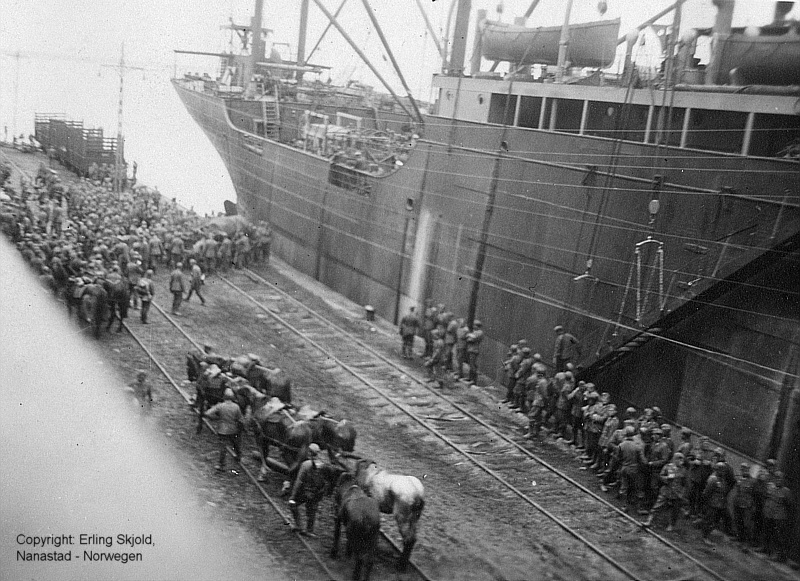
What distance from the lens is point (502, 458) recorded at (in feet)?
37.8

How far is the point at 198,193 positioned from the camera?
109ft

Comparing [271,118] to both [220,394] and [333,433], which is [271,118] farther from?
[333,433]

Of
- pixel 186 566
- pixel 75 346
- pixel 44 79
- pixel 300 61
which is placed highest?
pixel 300 61

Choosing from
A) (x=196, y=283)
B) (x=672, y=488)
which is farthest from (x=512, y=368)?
(x=196, y=283)

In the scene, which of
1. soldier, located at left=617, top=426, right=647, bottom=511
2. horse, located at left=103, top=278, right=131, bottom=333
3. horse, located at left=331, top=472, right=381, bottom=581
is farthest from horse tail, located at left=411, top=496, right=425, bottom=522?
horse, located at left=103, top=278, right=131, bottom=333

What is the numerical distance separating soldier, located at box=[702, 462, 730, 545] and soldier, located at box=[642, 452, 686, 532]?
292mm

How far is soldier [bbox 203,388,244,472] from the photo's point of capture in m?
9.93

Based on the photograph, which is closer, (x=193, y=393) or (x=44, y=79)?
(x=193, y=393)

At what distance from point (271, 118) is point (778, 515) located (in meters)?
21.8

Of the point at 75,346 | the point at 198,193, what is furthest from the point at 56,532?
the point at 198,193

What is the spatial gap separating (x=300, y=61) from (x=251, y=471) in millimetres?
20078

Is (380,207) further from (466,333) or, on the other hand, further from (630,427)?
(630,427)

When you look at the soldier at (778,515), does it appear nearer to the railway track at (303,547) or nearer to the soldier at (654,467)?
the soldier at (654,467)

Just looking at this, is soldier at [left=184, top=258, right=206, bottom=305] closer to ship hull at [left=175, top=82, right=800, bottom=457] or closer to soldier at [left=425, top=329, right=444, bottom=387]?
ship hull at [left=175, top=82, right=800, bottom=457]
